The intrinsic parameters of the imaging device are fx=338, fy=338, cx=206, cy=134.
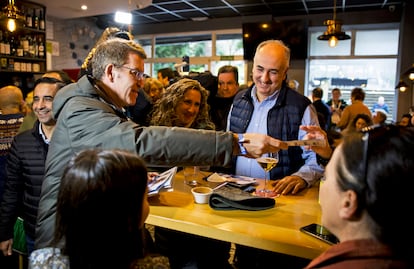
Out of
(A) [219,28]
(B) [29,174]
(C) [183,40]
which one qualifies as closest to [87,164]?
(B) [29,174]

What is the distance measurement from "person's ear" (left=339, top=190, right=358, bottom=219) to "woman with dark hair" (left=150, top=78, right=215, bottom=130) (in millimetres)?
1656

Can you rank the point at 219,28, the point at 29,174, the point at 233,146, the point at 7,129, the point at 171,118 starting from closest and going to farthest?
the point at 233,146 < the point at 29,174 < the point at 171,118 < the point at 7,129 < the point at 219,28

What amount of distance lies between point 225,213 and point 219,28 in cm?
789

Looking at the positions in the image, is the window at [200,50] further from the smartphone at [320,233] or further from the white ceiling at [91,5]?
Result: the smartphone at [320,233]

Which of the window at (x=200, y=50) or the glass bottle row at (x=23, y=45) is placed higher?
the window at (x=200, y=50)

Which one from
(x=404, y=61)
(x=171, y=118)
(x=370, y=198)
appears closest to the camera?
(x=370, y=198)

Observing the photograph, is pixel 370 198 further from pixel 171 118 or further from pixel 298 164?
pixel 171 118

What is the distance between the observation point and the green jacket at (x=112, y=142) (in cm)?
125

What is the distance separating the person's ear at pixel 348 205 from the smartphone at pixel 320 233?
34 cm

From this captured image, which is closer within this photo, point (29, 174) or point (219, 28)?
point (29, 174)

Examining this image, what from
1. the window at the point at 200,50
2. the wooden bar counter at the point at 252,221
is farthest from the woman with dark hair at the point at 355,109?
the wooden bar counter at the point at 252,221

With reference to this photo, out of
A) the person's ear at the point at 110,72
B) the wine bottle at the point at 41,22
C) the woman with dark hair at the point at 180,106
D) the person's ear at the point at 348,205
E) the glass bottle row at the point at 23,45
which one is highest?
the wine bottle at the point at 41,22

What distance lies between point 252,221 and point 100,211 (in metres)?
0.67

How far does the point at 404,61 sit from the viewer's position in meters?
6.99
